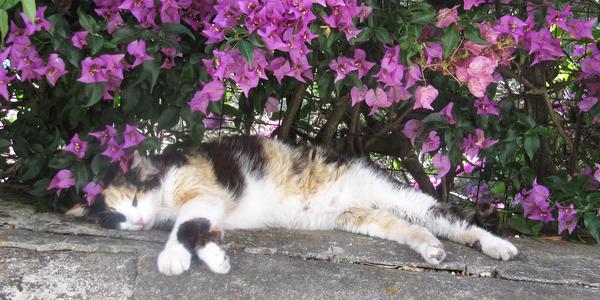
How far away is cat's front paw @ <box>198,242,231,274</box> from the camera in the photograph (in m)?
2.13

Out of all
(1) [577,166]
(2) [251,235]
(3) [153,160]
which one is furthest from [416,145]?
(3) [153,160]

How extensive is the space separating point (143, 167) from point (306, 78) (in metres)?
0.92

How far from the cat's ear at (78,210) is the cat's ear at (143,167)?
0.28 metres

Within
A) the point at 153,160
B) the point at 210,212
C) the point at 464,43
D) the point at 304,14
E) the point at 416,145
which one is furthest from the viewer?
the point at 153,160

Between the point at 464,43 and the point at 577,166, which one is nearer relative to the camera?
the point at 464,43

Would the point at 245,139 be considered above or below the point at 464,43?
below

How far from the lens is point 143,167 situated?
2.85 m

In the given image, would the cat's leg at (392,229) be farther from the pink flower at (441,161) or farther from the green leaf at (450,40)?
the green leaf at (450,40)

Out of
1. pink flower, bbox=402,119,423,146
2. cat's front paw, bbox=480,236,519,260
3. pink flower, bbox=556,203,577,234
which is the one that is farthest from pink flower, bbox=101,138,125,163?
pink flower, bbox=556,203,577,234

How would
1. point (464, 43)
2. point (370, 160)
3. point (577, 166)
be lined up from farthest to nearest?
point (370, 160)
point (577, 166)
point (464, 43)

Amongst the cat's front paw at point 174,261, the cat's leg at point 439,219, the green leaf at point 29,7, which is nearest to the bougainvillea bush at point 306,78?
the green leaf at point 29,7

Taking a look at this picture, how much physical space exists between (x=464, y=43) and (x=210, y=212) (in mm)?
1255

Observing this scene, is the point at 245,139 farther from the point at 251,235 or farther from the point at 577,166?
the point at 577,166

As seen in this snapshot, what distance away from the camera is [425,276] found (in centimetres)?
227
